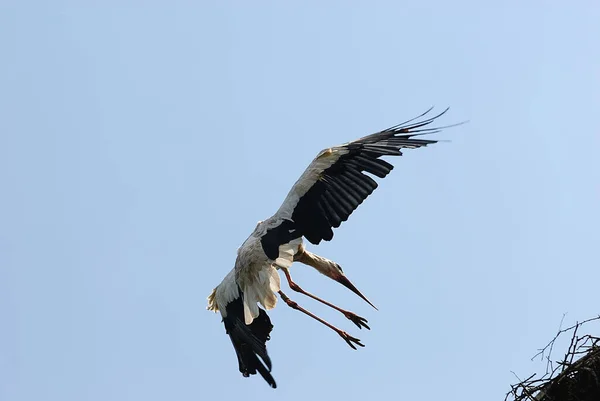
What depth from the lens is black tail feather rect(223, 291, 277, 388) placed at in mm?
8672

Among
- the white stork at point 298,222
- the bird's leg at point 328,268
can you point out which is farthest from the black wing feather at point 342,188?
the bird's leg at point 328,268

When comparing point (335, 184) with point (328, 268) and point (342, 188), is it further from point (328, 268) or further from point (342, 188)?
point (328, 268)

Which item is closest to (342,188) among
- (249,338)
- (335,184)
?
(335,184)

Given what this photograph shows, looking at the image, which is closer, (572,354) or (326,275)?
(572,354)

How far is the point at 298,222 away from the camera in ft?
28.5

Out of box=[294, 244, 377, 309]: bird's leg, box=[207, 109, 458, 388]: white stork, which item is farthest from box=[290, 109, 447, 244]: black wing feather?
box=[294, 244, 377, 309]: bird's leg

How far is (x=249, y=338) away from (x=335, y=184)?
1272 millimetres

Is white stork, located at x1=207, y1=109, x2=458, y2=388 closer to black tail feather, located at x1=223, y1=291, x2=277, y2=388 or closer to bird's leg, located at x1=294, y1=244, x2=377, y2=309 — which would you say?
black tail feather, located at x1=223, y1=291, x2=277, y2=388

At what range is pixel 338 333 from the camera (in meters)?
9.61

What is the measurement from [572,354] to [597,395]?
12.7 inches

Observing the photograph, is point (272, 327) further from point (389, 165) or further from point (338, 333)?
point (389, 165)

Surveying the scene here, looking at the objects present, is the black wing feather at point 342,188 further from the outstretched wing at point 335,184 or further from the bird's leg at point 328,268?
the bird's leg at point 328,268

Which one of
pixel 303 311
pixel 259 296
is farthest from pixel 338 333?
pixel 259 296

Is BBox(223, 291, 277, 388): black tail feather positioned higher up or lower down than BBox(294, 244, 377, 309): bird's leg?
lower down
